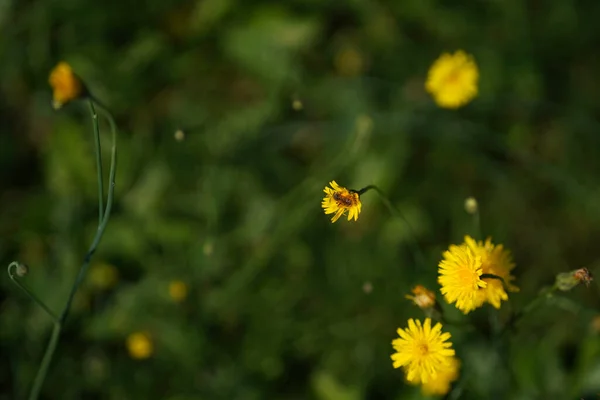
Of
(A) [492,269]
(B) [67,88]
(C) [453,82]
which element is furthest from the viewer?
(C) [453,82]

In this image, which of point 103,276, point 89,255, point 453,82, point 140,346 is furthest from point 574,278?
point 103,276

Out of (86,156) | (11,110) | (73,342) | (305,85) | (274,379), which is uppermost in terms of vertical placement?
(11,110)

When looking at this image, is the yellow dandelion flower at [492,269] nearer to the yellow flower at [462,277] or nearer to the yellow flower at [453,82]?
the yellow flower at [462,277]

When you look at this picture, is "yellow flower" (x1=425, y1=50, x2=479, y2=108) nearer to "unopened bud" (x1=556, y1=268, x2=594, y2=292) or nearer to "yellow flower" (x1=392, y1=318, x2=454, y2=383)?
"unopened bud" (x1=556, y1=268, x2=594, y2=292)

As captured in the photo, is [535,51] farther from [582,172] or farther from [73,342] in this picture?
[73,342]

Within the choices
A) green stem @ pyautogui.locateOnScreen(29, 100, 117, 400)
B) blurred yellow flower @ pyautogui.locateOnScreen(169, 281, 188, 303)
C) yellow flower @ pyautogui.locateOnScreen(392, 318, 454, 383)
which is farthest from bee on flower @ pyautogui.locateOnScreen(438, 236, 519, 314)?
blurred yellow flower @ pyautogui.locateOnScreen(169, 281, 188, 303)

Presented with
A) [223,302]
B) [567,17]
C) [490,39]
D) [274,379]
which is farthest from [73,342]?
[567,17]

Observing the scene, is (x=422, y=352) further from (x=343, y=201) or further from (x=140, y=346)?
(x=140, y=346)
